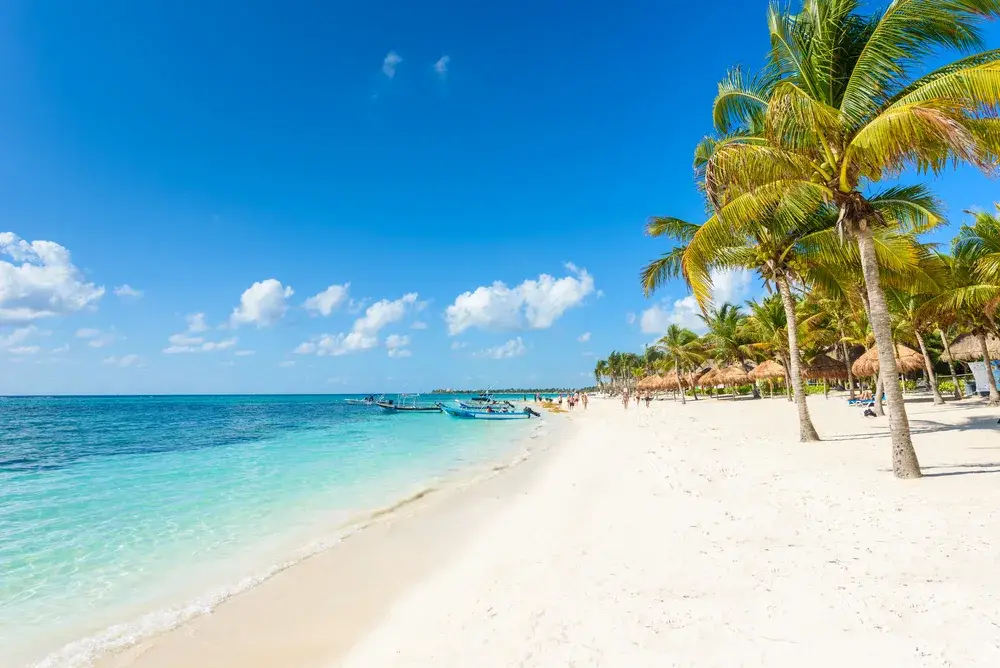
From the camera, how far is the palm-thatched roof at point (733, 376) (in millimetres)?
38844

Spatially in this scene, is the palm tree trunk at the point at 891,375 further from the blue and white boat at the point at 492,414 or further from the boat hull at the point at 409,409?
the boat hull at the point at 409,409

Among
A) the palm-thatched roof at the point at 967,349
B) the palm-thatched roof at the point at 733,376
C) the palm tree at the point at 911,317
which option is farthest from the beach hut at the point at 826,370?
the palm-thatched roof at the point at 733,376

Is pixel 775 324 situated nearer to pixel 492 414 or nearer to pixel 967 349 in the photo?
pixel 967 349

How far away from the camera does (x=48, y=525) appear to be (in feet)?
28.0

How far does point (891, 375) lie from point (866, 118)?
4.06 m

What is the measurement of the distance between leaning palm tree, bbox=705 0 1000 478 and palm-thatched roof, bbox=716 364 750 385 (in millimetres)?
32969

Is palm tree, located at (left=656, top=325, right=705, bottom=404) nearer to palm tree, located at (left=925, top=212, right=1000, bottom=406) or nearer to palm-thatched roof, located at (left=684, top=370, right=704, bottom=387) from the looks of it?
palm-thatched roof, located at (left=684, top=370, right=704, bottom=387)

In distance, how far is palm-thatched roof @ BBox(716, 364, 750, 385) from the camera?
38.8 m

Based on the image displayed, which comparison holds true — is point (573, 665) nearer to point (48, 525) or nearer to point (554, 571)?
point (554, 571)

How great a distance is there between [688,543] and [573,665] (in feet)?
8.43

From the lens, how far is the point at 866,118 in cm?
735

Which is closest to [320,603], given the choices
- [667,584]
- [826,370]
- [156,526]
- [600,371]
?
[667,584]

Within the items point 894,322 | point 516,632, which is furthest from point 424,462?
point 894,322

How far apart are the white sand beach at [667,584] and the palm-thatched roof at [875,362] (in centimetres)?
1675
